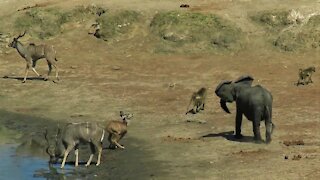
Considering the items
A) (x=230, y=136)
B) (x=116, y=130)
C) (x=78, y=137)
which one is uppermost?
(x=78, y=137)

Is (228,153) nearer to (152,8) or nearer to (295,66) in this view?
(295,66)

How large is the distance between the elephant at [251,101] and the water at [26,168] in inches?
264

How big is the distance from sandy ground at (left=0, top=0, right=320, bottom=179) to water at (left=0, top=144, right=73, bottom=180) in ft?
2.87

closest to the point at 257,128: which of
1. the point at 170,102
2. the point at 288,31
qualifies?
the point at 170,102

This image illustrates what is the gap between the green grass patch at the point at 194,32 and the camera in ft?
153

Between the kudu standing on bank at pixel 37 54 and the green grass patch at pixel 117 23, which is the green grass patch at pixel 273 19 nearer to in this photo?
the green grass patch at pixel 117 23

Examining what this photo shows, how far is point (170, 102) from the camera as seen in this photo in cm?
3494

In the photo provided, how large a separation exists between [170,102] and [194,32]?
1365 cm

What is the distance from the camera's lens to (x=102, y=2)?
5469 centimetres

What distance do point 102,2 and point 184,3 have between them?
644 centimetres

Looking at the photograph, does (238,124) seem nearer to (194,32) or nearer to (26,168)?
(26,168)

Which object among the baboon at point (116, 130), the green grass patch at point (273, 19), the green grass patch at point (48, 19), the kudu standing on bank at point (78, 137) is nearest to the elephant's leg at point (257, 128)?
the baboon at point (116, 130)

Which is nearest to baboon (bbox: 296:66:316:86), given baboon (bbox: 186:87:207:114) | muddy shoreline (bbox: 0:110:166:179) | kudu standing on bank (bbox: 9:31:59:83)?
baboon (bbox: 186:87:207:114)

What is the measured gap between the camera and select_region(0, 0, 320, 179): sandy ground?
23531mm
